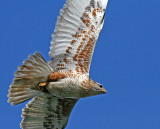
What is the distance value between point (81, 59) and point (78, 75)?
0.46 metres

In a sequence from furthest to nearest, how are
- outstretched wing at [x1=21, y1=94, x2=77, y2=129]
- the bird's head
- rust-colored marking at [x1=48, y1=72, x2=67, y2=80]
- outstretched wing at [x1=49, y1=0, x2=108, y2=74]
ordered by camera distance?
outstretched wing at [x1=21, y1=94, x2=77, y2=129]
outstretched wing at [x1=49, y1=0, x2=108, y2=74]
rust-colored marking at [x1=48, y1=72, x2=67, y2=80]
the bird's head

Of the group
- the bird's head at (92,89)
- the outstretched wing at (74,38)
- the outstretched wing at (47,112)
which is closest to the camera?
the bird's head at (92,89)

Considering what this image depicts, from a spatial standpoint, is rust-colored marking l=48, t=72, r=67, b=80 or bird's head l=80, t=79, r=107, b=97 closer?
bird's head l=80, t=79, r=107, b=97

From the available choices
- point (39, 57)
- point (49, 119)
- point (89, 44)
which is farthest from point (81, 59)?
point (49, 119)

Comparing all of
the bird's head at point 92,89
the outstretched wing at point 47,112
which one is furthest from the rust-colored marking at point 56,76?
the outstretched wing at point 47,112

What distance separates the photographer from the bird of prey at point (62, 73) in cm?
847

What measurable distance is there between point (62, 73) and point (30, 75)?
29.7 inches

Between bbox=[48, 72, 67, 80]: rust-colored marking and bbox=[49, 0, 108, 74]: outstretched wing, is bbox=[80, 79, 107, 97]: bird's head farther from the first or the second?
bbox=[48, 72, 67, 80]: rust-colored marking

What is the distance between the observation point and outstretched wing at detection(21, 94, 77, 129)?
9.55 metres

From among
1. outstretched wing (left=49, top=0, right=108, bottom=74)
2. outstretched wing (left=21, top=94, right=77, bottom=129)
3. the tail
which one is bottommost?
outstretched wing (left=21, top=94, right=77, bottom=129)

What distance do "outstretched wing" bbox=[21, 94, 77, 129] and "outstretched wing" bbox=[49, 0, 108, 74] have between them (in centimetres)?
101

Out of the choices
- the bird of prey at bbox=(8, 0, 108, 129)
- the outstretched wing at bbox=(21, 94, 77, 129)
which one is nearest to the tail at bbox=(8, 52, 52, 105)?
the bird of prey at bbox=(8, 0, 108, 129)

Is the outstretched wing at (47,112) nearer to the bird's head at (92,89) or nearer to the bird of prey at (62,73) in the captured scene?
the bird of prey at (62,73)

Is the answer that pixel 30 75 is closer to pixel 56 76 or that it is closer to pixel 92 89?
pixel 56 76
